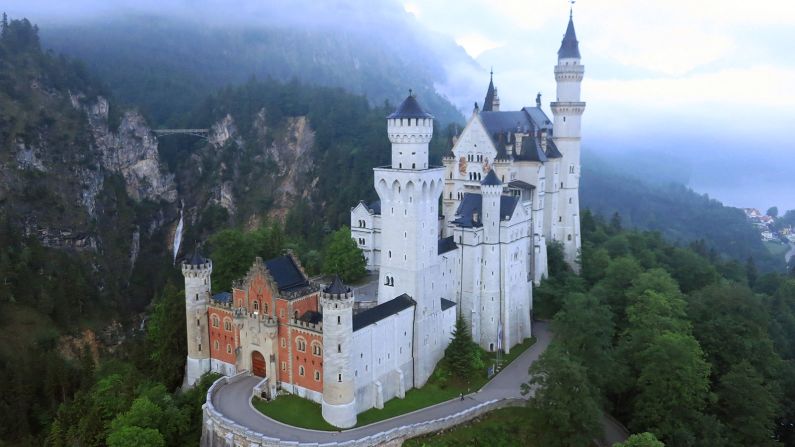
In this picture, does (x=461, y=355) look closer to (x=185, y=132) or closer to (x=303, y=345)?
(x=303, y=345)

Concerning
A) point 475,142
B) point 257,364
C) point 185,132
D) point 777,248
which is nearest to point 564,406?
point 257,364

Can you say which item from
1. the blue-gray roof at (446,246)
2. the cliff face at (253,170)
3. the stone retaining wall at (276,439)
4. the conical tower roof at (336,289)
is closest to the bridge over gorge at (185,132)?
→ the cliff face at (253,170)

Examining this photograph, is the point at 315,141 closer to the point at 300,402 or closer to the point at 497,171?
the point at 497,171

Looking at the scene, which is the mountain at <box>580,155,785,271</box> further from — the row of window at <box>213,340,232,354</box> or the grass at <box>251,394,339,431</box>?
the grass at <box>251,394,339,431</box>

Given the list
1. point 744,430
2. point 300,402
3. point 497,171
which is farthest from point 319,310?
point 744,430

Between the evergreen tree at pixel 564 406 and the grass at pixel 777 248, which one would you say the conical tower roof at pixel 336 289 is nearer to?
the evergreen tree at pixel 564 406

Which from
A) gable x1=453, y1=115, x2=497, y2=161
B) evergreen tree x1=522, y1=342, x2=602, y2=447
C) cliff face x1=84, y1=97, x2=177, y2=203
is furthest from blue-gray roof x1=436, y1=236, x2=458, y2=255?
cliff face x1=84, y1=97, x2=177, y2=203
